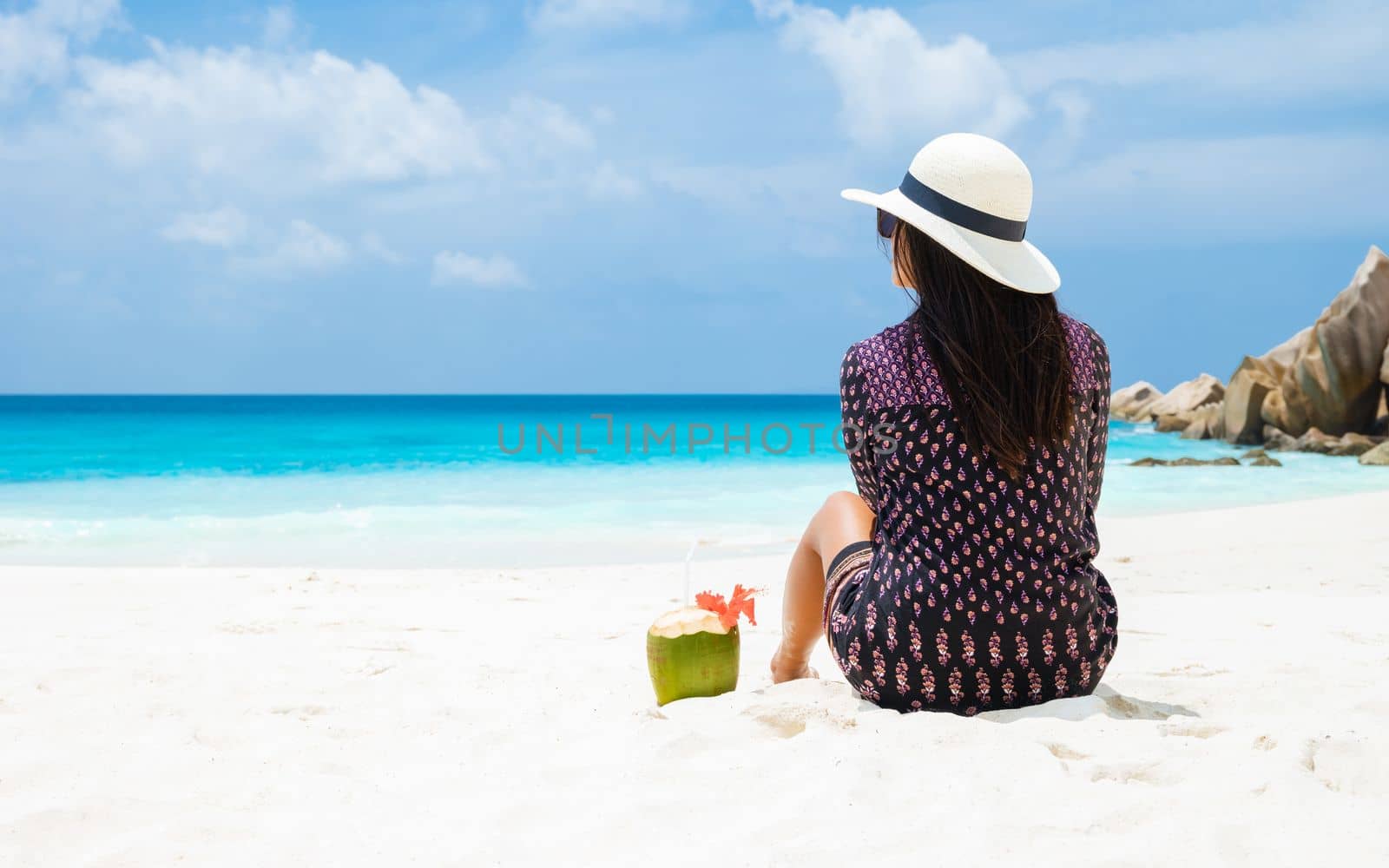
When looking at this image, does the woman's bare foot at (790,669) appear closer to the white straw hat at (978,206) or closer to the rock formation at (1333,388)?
the white straw hat at (978,206)

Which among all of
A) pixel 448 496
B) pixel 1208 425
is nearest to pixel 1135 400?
pixel 1208 425

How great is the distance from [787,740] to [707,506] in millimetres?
9562

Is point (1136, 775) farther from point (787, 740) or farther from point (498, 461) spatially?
point (498, 461)

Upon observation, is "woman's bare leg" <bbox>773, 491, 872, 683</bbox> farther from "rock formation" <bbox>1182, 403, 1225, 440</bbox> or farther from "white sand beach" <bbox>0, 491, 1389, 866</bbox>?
"rock formation" <bbox>1182, 403, 1225, 440</bbox>

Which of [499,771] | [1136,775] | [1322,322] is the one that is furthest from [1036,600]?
[1322,322]

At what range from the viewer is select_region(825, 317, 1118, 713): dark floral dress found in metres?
2.26

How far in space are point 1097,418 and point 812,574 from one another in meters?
0.80

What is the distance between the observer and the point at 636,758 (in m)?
2.34

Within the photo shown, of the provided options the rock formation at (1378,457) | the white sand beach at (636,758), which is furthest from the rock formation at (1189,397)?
the white sand beach at (636,758)

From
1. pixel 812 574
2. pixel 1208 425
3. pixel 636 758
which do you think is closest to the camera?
pixel 636 758

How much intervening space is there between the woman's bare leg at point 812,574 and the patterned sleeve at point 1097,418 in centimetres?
52

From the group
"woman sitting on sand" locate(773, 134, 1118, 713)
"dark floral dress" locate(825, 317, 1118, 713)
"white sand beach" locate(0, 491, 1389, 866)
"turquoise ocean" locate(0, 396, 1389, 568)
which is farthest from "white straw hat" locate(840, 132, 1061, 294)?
"turquoise ocean" locate(0, 396, 1389, 568)

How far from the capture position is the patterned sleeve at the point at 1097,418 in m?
2.36

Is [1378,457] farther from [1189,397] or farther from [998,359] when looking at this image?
[998,359]
